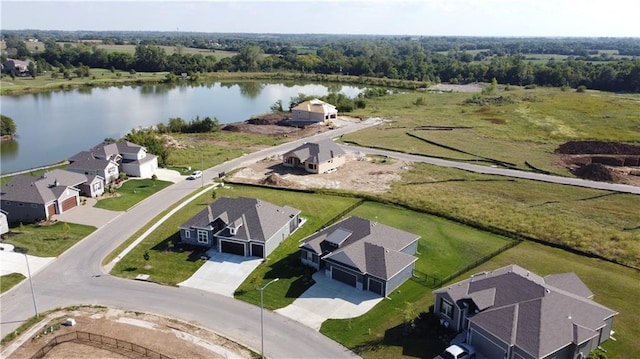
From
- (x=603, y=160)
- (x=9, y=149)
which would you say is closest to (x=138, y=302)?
(x=9, y=149)

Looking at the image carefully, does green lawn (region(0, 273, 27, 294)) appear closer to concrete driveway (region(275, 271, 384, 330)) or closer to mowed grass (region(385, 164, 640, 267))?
concrete driveway (region(275, 271, 384, 330))

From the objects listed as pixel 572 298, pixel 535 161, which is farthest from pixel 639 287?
pixel 535 161

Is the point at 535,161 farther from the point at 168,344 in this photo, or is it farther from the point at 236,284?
the point at 168,344

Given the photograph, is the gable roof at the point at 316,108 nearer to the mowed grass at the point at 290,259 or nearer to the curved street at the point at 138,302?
the mowed grass at the point at 290,259

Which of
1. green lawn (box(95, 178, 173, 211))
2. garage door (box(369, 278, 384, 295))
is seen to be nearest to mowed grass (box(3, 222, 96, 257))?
green lawn (box(95, 178, 173, 211))

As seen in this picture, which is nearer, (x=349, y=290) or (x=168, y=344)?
(x=168, y=344)

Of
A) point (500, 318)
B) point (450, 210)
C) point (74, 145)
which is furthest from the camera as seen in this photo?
point (74, 145)

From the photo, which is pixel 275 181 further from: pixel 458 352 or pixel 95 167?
pixel 458 352
